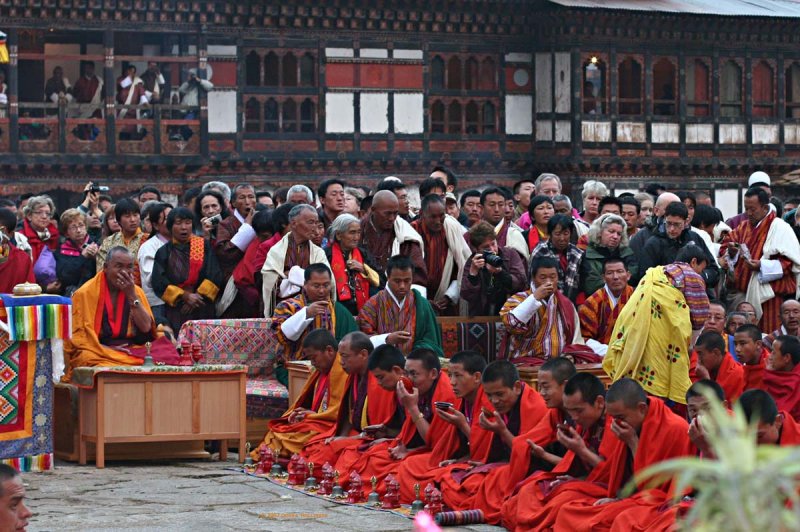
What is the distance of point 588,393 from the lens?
676cm

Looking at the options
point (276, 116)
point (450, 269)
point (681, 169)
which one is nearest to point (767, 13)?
point (681, 169)

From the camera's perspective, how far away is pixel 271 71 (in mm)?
22672

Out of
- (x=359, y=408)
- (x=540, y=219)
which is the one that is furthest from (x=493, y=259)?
(x=359, y=408)

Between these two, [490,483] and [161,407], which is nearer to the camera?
[490,483]

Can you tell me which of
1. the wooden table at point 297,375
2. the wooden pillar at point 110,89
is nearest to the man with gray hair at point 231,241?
the wooden table at point 297,375

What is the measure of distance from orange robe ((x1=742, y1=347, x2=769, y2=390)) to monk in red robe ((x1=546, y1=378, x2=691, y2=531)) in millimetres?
2253

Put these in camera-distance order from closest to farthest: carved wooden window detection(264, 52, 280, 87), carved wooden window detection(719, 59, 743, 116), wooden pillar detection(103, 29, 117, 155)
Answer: wooden pillar detection(103, 29, 117, 155) → carved wooden window detection(264, 52, 280, 87) → carved wooden window detection(719, 59, 743, 116)

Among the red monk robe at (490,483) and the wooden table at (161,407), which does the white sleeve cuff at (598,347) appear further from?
the wooden table at (161,407)

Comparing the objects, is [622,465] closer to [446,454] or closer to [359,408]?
[446,454]

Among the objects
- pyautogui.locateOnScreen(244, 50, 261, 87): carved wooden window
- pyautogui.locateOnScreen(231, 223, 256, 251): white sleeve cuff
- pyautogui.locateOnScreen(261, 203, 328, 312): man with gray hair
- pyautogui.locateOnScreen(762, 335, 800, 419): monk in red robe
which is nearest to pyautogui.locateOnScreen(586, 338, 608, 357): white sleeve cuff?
pyautogui.locateOnScreen(762, 335, 800, 419): monk in red robe

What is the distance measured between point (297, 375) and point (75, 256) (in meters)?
2.30

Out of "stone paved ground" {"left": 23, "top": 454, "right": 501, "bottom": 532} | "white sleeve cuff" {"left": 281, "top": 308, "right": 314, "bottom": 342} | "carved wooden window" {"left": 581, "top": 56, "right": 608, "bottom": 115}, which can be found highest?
"carved wooden window" {"left": 581, "top": 56, "right": 608, "bottom": 115}

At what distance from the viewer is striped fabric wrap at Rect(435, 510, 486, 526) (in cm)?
711

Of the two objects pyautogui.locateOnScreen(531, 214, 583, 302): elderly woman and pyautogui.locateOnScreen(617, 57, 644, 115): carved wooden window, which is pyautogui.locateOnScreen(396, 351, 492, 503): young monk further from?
pyautogui.locateOnScreen(617, 57, 644, 115): carved wooden window
